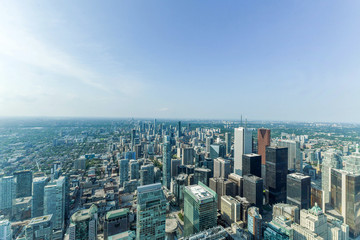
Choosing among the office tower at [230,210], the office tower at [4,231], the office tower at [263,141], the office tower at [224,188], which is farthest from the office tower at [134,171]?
the office tower at [263,141]

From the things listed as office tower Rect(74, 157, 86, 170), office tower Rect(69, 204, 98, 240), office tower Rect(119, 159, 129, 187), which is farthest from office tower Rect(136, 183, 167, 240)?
office tower Rect(74, 157, 86, 170)

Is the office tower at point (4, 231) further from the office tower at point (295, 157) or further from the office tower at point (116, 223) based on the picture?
the office tower at point (295, 157)

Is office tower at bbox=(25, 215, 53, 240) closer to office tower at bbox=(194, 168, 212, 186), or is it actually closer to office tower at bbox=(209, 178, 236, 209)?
office tower at bbox=(194, 168, 212, 186)

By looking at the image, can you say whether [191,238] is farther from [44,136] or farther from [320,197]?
[44,136]

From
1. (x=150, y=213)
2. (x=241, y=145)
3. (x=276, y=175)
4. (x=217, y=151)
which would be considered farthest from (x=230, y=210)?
(x=217, y=151)

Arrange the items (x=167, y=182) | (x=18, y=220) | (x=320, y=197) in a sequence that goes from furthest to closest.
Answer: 1. (x=167, y=182)
2. (x=320, y=197)
3. (x=18, y=220)

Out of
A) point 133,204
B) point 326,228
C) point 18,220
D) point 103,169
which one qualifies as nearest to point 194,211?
point 133,204

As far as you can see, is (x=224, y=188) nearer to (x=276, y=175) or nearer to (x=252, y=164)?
(x=252, y=164)
